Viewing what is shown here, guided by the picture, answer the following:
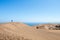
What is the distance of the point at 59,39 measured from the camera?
911 cm

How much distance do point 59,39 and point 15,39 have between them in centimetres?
426

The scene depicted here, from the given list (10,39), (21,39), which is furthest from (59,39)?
(10,39)

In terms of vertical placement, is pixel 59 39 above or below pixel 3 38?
below

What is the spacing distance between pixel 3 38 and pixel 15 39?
0.89 metres

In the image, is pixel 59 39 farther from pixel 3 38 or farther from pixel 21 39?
pixel 3 38

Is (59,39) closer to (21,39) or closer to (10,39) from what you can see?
(21,39)

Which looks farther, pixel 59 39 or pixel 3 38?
pixel 59 39

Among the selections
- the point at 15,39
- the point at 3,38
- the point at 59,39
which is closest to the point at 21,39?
the point at 15,39

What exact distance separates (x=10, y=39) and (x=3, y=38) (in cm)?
55

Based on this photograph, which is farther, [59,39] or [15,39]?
[59,39]

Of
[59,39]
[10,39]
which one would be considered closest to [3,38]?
[10,39]

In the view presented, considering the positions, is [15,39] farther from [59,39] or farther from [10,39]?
[59,39]

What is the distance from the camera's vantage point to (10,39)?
7.12m

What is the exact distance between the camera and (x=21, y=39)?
7.30 meters
